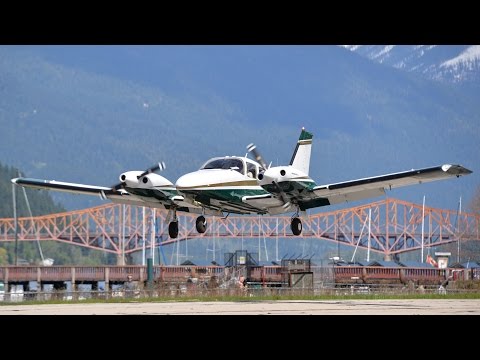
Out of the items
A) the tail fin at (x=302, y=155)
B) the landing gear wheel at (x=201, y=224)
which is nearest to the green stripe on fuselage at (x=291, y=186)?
the landing gear wheel at (x=201, y=224)

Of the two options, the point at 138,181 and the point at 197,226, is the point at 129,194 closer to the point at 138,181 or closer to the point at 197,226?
the point at 138,181

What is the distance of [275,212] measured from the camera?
159ft

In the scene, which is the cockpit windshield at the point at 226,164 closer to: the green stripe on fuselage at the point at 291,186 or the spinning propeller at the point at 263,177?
the spinning propeller at the point at 263,177

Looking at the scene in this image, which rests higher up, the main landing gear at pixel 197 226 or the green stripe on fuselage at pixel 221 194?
the green stripe on fuselage at pixel 221 194

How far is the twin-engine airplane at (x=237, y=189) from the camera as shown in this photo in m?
43.8

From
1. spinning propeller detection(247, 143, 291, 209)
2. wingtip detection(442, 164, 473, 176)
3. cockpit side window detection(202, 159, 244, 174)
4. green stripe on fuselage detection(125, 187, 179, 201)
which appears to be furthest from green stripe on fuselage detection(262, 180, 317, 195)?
wingtip detection(442, 164, 473, 176)

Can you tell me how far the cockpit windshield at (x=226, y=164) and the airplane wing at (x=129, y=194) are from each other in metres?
1.99

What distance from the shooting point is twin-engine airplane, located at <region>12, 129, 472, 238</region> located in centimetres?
4384
